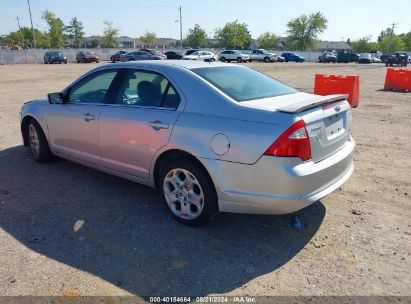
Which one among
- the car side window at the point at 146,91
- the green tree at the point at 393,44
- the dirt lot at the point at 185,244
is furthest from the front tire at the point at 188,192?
the green tree at the point at 393,44

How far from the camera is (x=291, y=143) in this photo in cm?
307

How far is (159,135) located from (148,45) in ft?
356

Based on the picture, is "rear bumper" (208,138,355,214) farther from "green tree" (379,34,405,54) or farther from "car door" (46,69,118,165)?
"green tree" (379,34,405,54)

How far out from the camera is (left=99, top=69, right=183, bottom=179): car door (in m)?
3.79

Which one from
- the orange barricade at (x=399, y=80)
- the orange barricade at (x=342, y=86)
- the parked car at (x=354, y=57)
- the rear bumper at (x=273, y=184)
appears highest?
the rear bumper at (x=273, y=184)

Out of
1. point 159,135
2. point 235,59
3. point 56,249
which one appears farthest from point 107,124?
point 235,59

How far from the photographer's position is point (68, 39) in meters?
122

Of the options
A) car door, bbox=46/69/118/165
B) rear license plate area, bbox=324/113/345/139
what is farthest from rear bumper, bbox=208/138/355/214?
car door, bbox=46/69/118/165

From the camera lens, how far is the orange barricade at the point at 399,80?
1575 cm

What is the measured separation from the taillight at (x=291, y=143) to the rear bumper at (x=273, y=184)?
52 millimetres

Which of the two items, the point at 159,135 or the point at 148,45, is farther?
the point at 148,45

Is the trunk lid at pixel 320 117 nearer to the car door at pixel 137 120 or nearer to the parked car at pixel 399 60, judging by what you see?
the car door at pixel 137 120

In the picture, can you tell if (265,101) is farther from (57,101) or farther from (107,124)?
(57,101)

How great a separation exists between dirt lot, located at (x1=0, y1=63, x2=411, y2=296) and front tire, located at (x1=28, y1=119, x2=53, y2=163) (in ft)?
1.67
